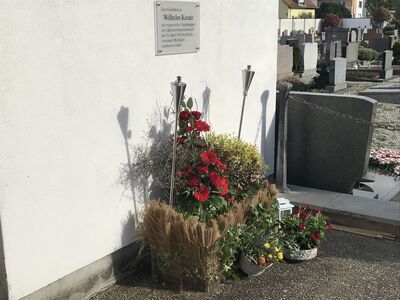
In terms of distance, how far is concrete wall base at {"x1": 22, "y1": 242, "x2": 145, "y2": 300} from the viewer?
13.0 ft

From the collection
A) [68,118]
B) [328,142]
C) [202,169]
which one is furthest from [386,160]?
[68,118]

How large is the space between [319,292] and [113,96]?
7.72ft

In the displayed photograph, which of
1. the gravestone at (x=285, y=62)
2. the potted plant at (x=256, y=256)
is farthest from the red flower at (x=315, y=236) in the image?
the gravestone at (x=285, y=62)

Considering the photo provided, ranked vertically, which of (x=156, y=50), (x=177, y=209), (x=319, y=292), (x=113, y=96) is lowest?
(x=319, y=292)

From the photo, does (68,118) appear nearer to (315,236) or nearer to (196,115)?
(196,115)

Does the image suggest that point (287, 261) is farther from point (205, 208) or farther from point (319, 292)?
point (205, 208)

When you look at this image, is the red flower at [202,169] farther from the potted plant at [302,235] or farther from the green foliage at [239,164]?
the potted plant at [302,235]

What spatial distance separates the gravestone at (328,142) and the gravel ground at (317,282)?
1.86 metres

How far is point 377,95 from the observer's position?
14891 millimetres

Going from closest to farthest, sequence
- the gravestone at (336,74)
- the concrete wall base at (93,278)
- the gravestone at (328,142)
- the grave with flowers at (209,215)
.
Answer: the concrete wall base at (93,278) < the grave with flowers at (209,215) < the gravestone at (328,142) < the gravestone at (336,74)

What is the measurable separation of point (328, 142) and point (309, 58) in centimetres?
1769

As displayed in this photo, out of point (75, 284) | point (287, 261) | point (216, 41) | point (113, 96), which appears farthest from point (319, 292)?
point (216, 41)

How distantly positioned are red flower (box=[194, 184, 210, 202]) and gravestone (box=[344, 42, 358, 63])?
73.1 ft

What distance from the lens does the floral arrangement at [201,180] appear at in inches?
179
